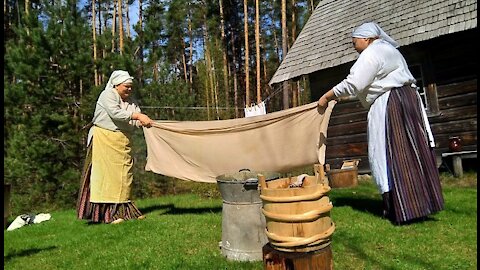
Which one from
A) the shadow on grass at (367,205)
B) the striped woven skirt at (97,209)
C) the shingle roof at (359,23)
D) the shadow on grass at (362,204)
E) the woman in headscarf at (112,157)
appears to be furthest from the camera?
the shingle roof at (359,23)

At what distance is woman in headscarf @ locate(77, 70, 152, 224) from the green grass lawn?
0.30 m

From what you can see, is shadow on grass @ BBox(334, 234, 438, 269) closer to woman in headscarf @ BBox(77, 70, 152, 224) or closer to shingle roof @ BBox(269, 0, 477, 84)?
woman in headscarf @ BBox(77, 70, 152, 224)

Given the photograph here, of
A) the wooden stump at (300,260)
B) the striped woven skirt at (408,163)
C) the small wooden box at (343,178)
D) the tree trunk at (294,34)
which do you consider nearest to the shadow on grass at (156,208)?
the striped woven skirt at (408,163)

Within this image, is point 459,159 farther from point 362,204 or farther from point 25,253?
point 25,253

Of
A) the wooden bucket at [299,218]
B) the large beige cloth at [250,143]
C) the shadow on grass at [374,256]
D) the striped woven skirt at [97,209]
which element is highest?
the large beige cloth at [250,143]

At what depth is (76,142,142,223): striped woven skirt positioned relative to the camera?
5465 millimetres

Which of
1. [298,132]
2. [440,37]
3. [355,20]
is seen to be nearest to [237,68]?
[355,20]

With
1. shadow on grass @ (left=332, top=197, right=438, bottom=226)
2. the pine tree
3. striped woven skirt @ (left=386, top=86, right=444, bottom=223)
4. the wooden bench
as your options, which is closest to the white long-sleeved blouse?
striped woven skirt @ (left=386, top=86, right=444, bottom=223)

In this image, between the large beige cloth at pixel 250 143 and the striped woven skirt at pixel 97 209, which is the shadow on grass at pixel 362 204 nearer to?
the large beige cloth at pixel 250 143

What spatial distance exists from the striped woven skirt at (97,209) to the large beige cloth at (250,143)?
3.25ft

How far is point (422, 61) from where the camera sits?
30.0ft

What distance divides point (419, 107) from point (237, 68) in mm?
23189

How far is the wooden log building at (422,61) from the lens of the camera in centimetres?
837

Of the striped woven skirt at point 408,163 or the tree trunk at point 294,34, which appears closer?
the striped woven skirt at point 408,163
